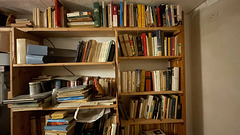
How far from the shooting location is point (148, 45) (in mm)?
1226

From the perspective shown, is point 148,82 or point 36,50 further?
point 148,82

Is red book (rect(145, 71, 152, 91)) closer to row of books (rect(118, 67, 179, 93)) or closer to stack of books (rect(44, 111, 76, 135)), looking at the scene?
row of books (rect(118, 67, 179, 93))

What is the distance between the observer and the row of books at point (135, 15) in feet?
3.77

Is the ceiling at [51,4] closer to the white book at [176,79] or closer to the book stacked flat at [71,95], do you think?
the white book at [176,79]

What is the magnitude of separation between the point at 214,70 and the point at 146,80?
75cm

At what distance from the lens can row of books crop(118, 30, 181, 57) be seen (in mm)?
1213

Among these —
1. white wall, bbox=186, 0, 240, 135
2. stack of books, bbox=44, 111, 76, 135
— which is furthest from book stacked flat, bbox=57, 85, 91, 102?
white wall, bbox=186, 0, 240, 135

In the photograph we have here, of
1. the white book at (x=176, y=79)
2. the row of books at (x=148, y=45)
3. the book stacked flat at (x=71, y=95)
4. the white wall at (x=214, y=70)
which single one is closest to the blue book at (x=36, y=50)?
the book stacked flat at (x=71, y=95)

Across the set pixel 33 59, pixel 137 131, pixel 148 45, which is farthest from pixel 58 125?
pixel 148 45

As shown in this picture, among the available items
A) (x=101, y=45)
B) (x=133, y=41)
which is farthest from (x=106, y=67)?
(x=133, y=41)

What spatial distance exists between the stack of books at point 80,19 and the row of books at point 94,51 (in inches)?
8.3

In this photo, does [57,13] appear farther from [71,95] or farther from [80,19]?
[71,95]

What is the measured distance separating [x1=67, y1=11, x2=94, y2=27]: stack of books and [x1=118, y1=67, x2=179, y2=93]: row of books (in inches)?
27.5

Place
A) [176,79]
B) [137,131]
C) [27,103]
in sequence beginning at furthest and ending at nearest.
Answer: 1. [137,131]
2. [176,79]
3. [27,103]
